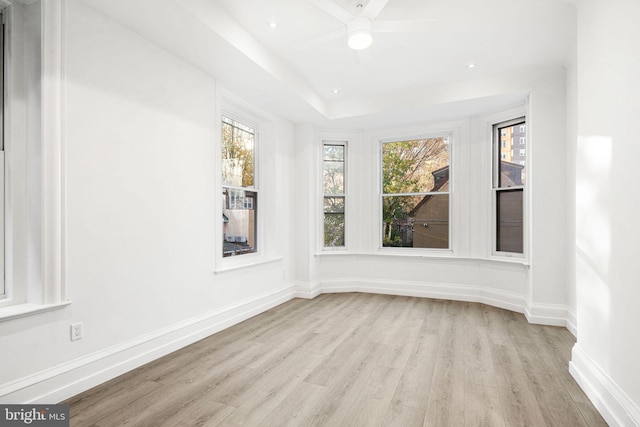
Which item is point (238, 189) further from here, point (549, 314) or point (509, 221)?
point (549, 314)

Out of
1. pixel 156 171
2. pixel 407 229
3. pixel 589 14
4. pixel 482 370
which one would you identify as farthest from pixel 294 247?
pixel 589 14

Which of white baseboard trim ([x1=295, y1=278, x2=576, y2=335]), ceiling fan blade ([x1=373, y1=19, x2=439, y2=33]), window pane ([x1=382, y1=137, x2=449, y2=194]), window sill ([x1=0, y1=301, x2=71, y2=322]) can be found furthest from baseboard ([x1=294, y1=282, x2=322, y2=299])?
ceiling fan blade ([x1=373, y1=19, x2=439, y2=33])

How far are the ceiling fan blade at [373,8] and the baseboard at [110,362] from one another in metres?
2.92

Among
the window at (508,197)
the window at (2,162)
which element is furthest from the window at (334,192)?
the window at (2,162)

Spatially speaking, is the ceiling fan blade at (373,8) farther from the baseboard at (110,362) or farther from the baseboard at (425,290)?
the baseboard at (425,290)

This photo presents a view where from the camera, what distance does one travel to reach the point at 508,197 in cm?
421

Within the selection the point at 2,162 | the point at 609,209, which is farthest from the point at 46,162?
the point at 609,209

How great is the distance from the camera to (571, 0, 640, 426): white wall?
1.62 metres

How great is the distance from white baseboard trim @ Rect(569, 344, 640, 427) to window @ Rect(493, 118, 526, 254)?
6.75 ft

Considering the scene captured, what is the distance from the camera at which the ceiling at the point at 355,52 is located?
2.46m

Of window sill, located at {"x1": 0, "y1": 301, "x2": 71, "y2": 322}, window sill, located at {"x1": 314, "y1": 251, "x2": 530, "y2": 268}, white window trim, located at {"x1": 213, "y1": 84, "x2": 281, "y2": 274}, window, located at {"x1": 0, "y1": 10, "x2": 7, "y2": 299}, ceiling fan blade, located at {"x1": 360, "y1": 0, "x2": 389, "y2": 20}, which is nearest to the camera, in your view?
window sill, located at {"x1": 0, "y1": 301, "x2": 71, "y2": 322}

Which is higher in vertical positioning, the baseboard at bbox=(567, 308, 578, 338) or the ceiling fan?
the ceiling fan

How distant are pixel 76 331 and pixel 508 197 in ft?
15.3

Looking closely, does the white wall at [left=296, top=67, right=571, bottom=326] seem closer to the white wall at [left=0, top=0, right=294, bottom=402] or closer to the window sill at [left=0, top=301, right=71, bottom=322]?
the white wall at [left=0, top=0, right=294, bottom=402]
